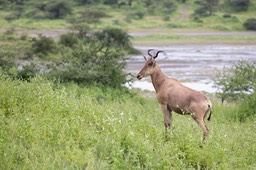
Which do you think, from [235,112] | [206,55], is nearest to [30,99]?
[235,112]

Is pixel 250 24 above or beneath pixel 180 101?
beneath

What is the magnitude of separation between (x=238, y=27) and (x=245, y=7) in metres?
10.0

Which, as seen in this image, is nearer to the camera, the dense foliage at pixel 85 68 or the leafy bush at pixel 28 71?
the leafy bush at pixel 28 71

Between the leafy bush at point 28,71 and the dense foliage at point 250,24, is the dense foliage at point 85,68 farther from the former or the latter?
the dense foliage at point 250,24

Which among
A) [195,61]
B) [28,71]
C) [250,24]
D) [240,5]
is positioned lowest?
[250,24]

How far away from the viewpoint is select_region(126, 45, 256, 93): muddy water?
31.4 meters

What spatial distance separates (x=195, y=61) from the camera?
135 ft

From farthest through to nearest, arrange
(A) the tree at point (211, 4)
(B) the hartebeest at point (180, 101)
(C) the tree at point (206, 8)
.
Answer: (A) the tree at point (211, 4) < (C) the tree at point (206, 8) < (B) the hartebeest at point (180, 101)

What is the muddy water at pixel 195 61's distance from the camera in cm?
3144

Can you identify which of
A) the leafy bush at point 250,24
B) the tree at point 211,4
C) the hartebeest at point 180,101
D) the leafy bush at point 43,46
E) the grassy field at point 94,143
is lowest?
the leafy bush at point 250,24

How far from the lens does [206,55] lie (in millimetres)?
45344

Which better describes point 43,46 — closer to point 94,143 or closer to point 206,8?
point 94,143

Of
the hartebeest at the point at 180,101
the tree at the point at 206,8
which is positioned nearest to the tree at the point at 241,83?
the hartebeest at the point at 180,101

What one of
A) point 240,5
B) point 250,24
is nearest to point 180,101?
point 250,24
